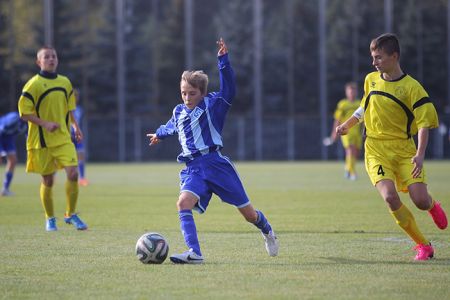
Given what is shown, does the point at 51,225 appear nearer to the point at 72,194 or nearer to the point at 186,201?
the point at 72,194

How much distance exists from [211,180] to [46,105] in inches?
151

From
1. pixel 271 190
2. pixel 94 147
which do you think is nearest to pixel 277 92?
pixel 94 147

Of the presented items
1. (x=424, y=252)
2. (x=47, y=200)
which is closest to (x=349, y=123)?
(x=424, y=252)

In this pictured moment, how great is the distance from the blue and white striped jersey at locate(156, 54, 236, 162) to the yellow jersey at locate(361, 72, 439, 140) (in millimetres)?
1391

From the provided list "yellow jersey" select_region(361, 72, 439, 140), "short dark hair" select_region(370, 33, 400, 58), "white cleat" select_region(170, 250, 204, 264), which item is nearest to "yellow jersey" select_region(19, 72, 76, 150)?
"white cleat" select_region(170, 250, 204, 264)

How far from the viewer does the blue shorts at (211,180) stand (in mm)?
8148

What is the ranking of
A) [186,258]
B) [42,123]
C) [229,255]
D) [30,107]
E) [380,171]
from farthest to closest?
[30,107] < [42,123] < [229,255] < [380,171] < [186,258]

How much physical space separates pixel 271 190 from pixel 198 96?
36.3 ft

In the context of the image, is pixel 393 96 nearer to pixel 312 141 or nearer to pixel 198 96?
pixel 198 96

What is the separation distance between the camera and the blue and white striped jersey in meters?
8.18

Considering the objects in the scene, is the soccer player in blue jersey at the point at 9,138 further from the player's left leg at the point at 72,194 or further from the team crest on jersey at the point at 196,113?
the team crest on jersey at the point at 196,113

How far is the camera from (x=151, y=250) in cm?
793

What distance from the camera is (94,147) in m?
41.0

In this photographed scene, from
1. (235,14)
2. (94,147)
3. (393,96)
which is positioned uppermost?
(235,14)
